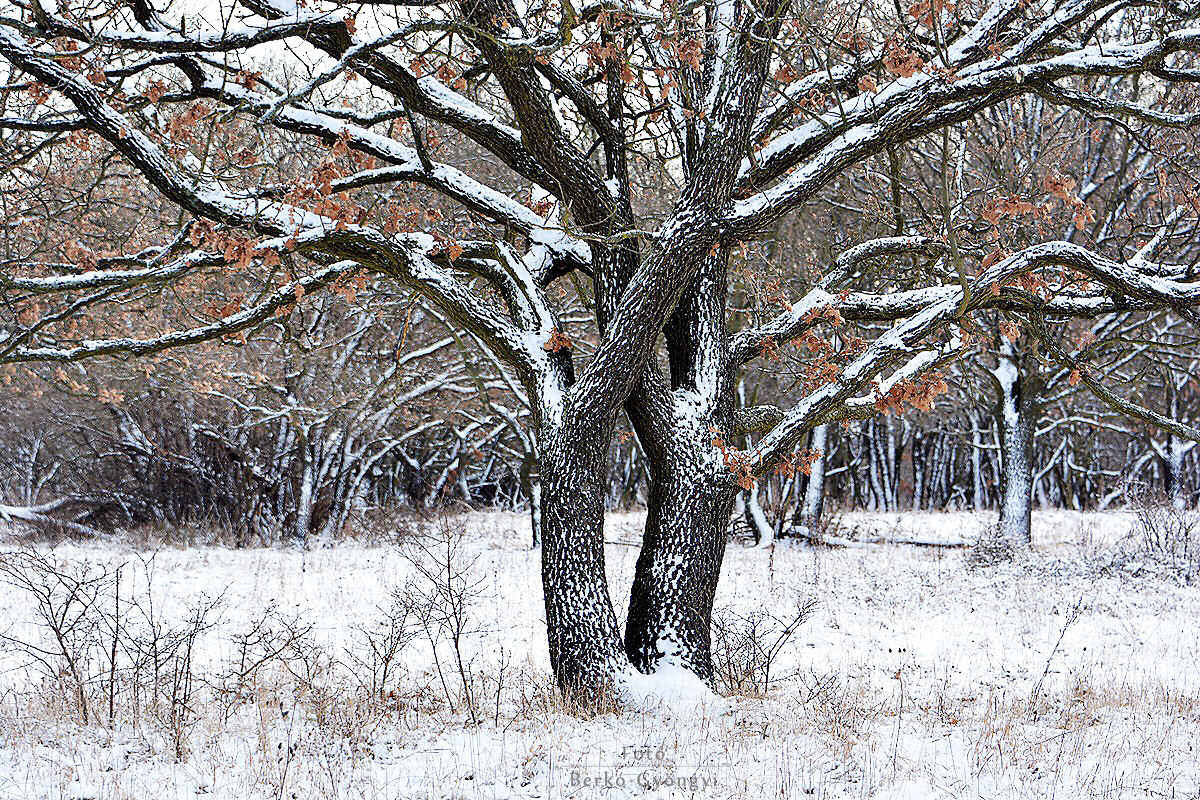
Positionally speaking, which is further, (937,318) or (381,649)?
(381,649)

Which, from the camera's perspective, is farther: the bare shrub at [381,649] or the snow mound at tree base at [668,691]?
the bare shrub at [381,649]

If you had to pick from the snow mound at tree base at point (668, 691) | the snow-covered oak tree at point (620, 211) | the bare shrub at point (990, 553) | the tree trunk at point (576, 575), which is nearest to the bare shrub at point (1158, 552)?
the bare shrub at point (990, 553)

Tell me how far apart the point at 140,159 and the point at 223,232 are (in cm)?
64

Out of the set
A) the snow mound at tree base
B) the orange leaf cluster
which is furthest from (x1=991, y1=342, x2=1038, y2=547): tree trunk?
the snow mound at tree base

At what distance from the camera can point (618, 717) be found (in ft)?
20.4

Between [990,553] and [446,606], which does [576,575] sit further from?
[990,553]

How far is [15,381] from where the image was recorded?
17156 mm

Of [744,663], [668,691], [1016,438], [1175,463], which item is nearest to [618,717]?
[668,691]

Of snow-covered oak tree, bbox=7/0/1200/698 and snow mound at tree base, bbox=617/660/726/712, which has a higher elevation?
snow-covered oak tree, bbox=7/0/1200/698

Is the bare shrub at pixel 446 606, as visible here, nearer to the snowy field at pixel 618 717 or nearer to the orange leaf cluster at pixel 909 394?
the snowy field at pixel 618 717

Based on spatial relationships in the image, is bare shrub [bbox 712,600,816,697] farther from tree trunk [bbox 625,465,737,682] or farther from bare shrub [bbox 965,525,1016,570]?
bare shrub [bbox 965,525,1016,570]

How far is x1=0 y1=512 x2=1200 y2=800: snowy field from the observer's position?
203 inches

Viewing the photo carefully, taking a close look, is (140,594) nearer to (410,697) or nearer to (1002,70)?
(410,697)

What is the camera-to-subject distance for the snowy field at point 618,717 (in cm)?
515
